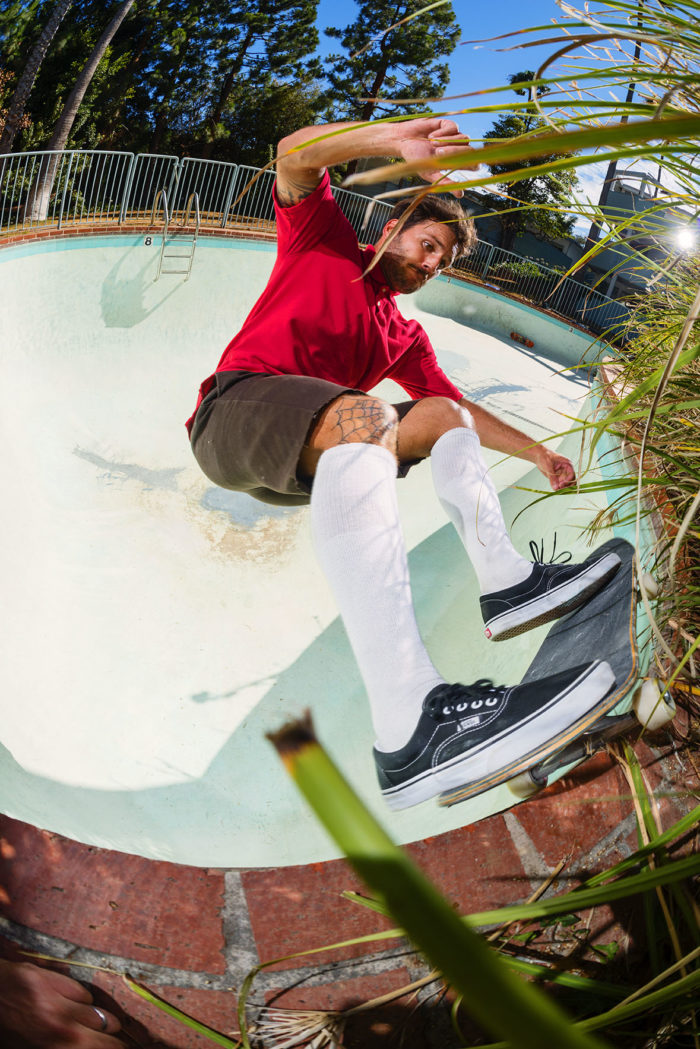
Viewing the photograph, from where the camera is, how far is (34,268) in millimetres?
4738

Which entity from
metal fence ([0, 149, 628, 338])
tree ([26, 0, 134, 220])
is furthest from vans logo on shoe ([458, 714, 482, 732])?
tree ([26, 0, 134, 220])

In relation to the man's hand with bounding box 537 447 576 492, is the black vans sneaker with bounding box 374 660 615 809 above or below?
below

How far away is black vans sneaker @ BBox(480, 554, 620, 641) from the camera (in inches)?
64.2

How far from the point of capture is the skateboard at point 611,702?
124 cm

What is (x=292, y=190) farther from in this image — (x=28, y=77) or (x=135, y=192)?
(x=28, y=77)

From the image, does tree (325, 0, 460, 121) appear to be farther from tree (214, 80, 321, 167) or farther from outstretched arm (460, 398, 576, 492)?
outstretched arm (460, 398, 576, 492)

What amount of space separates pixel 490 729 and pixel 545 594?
514 millimetres

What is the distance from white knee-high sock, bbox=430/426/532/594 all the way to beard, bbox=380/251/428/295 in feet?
2.34

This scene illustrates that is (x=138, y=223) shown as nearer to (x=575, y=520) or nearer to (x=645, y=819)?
(x=575, y=520)

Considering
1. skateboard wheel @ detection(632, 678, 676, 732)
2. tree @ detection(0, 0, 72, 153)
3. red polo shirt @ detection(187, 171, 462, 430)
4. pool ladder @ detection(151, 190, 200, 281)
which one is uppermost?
tree @ detection(0, 0, 72, 153)

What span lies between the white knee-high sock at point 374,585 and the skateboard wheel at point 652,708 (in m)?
0.41

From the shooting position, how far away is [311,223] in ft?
7.11

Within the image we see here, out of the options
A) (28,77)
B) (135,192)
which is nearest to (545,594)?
(135,192)

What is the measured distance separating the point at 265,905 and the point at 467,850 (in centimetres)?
39
